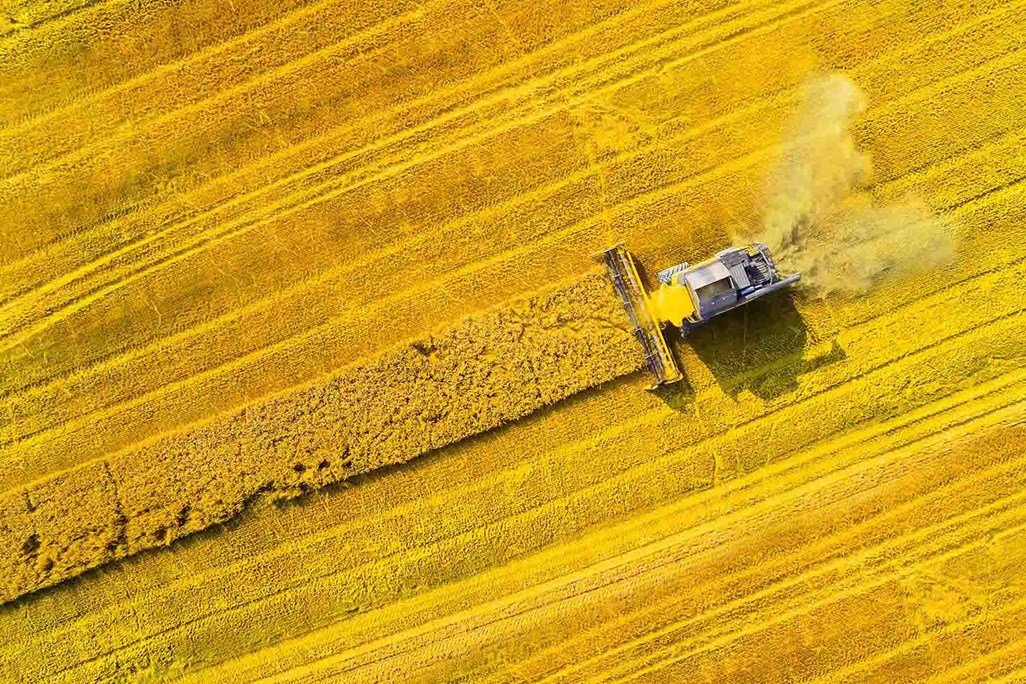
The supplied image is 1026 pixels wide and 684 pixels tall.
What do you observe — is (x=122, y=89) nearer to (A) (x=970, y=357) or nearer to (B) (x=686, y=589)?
(B) (x=686, y=589)

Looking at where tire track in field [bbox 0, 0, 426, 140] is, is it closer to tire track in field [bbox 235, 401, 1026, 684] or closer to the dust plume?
the dust plume

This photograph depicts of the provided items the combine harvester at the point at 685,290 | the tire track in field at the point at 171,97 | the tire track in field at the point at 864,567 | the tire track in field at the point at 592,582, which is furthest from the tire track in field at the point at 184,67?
the tire track in field at the point at 864,567

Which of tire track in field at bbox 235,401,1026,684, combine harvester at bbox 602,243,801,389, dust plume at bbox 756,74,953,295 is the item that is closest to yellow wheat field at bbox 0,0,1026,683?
tire track in field at bbox 235,401,1026,684

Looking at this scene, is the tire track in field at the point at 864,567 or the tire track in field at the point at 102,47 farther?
the tire track in field at the point at 864,567

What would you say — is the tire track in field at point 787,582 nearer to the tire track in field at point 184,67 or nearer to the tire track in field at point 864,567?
the tire track in field at point 864,567

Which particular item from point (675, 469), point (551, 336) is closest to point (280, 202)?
point (551, 336)
